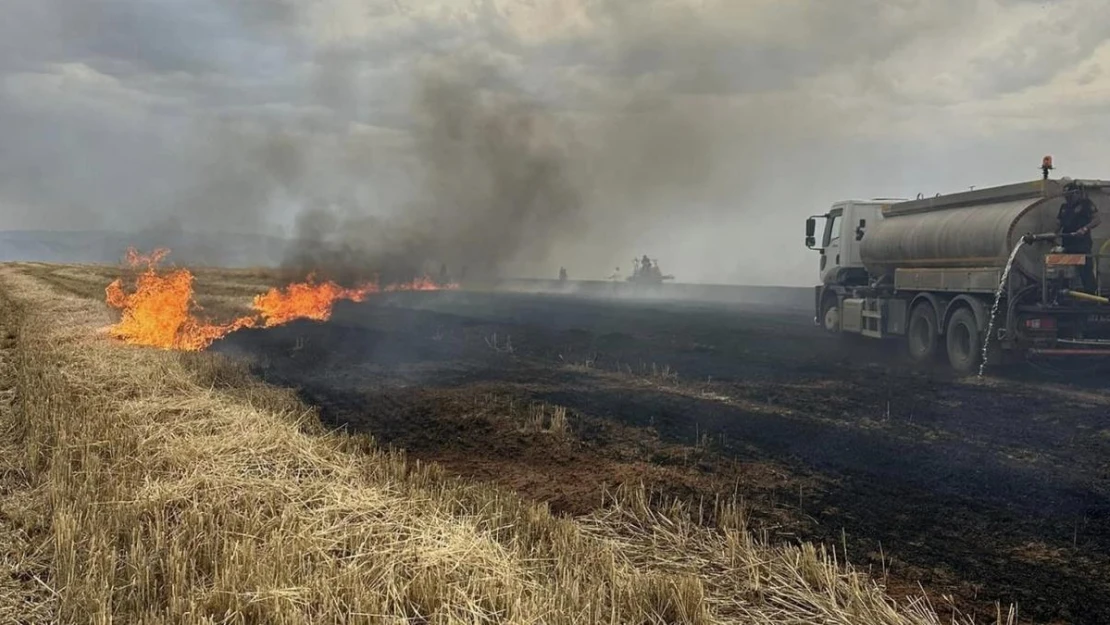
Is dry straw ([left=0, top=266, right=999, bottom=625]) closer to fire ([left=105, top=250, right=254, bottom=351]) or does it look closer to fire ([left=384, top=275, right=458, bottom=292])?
fire ([left=105, top=250, right=254, bottom=351])

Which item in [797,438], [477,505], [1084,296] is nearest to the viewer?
[477,505]

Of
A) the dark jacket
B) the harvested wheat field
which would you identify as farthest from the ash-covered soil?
the dark jacket

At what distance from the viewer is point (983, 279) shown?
1543 cm

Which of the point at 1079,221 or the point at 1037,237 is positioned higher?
the point at 1079,221

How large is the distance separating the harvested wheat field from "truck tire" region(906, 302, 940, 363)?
3628mm

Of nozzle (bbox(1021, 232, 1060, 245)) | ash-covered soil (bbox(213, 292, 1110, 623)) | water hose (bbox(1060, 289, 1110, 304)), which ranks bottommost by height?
ash-covered soil (bbox(213, 292, 1110, 623))

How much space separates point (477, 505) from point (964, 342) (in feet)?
43.5

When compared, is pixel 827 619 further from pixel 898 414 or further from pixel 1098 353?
pixel 1098 353

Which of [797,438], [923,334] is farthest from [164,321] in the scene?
[923,334]

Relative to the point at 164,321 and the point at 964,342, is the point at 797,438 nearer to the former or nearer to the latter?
the point at 964,342

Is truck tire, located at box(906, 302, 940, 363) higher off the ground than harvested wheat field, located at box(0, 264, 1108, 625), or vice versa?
truck tire, located at box(906, 302, 940, 363)

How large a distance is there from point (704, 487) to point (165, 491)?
4927mm

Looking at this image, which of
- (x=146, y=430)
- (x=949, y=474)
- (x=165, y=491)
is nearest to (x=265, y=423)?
(x=146, y=430)

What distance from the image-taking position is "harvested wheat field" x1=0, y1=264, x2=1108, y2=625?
480 cm
